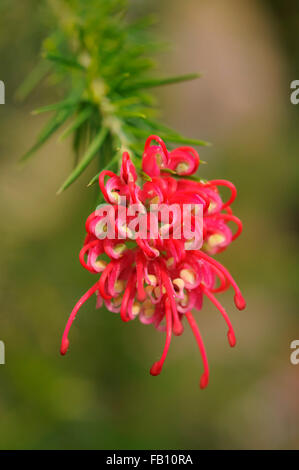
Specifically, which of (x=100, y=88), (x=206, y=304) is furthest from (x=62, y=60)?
(x=206, y=304)

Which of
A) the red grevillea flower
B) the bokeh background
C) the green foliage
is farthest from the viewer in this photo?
the bokeh background

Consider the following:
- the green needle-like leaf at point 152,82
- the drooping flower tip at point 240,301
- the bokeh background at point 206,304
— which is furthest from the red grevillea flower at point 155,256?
the bokeh background at point 206,304

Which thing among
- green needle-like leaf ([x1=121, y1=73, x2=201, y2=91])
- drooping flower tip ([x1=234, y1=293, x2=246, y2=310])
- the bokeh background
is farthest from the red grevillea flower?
the bokeh background

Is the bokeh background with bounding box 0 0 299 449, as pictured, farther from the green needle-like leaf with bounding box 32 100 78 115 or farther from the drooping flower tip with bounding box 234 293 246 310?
the drooping flower tip with bounding box 234 293 246 310

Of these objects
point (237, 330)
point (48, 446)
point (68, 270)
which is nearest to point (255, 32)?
point (237, 330)

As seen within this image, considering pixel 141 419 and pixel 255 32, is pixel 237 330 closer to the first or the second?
pixel 141 419

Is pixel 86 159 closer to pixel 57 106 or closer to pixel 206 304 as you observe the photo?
pixel 57 106

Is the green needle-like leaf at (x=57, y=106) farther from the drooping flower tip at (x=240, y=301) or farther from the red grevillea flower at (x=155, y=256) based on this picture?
the drooping flower tip at (x=240, y=301)

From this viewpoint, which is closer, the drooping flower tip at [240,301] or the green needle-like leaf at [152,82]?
the drooping flower tip at [240,301]
